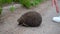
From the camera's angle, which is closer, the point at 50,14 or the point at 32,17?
the point at 32,17

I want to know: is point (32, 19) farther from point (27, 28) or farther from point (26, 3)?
point (26, 3)

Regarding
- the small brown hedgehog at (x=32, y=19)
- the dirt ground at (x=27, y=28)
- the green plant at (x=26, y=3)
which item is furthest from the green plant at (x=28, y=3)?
the small brown hedgehog at (x=32, y=19)

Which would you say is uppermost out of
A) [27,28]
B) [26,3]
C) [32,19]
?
[26,3]

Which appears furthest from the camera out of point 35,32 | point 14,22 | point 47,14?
point 47,14

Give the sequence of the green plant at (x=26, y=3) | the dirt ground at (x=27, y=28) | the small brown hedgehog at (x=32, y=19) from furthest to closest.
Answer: the green plant at (x=26, y=3)
the small brown hedgehog at (x=32, y=19)
the dirt ground at (x=27, y=28)

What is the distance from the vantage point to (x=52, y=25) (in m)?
4.52

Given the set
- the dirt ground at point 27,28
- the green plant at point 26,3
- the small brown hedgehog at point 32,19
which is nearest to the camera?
the dirt ground at point 27,28

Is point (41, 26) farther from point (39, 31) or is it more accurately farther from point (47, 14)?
point (47, 14)

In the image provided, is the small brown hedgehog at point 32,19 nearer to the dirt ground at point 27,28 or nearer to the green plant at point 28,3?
the dirt ground at point 27,28

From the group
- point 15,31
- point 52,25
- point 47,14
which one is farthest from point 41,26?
point 47,14

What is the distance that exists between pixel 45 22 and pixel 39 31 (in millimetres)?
716

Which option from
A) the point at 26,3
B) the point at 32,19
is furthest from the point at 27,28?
the point at 26,3

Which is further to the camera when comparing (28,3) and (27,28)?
(28,3)

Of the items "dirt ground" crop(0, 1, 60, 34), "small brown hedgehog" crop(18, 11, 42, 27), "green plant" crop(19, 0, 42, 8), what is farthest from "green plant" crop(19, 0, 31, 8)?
"small brown hedgehog" crop(18, 11, 42, 27)
